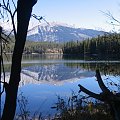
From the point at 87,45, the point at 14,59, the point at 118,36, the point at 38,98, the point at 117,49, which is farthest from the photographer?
the point at 87,45

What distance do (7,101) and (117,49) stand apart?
23.3 feet

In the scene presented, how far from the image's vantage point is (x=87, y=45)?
123 metres

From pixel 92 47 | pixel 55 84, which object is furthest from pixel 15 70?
pixel 92 47

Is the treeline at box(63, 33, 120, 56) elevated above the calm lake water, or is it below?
above

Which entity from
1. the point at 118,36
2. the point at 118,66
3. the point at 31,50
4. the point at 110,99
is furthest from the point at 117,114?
the point at 31,50

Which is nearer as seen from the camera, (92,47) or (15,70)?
(15,70)

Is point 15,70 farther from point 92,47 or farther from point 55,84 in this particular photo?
point 92,47

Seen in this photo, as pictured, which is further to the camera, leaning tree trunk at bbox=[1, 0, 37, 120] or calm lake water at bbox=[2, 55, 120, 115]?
calm lake water at bbox=[2, 55, 120, 115]

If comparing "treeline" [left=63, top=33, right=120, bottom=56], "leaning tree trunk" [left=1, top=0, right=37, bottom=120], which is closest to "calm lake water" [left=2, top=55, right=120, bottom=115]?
"treeline" [left=63, top=33, right=120, bottom=56]

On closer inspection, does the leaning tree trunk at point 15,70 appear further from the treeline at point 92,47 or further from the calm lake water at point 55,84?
the treeline at point 92,47

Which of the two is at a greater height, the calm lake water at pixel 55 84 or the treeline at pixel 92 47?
the treeline at pixel 92 47

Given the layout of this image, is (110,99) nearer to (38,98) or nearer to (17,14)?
(17,14)

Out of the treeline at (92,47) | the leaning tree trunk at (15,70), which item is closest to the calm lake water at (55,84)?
the treeline at (92,47)

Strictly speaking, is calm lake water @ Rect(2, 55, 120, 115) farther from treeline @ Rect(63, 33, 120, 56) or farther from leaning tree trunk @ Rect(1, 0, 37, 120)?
leaning tree trunk @ Rect(1, 0, 37, 120)
